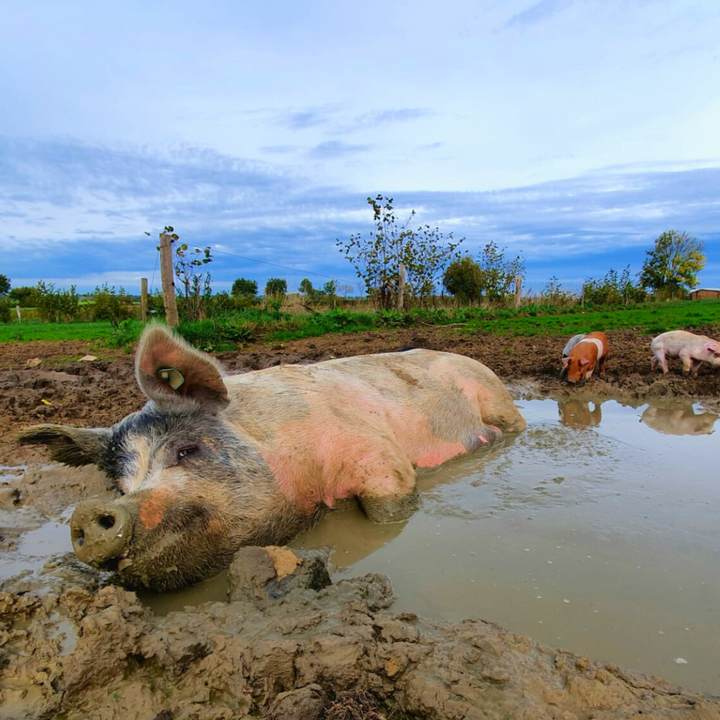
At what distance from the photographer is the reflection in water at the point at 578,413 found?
5.56 metres

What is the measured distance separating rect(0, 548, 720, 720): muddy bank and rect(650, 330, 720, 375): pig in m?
7.35

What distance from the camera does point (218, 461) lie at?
110 inches

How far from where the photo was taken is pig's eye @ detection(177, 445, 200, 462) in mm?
2755

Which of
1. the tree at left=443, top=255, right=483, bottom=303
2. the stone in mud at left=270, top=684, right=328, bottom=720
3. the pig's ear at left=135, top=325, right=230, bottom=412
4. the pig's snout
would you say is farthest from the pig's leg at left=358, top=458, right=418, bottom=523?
the tree at left=443, top=255, right=483, bottom=303

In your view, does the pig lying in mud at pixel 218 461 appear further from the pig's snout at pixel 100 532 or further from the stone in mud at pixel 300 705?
the stone in mud at pixel 300 705

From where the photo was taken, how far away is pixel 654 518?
9.95 feet

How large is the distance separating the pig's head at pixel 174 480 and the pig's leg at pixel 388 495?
1.43 ft

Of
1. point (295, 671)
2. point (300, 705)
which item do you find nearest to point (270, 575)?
point (295, 671)

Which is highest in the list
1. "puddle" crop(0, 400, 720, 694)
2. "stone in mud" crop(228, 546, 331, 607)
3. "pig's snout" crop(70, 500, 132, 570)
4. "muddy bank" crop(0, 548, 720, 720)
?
"pig's snout" crop(70, 500, 132, 570)

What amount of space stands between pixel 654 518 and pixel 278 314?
573 inches

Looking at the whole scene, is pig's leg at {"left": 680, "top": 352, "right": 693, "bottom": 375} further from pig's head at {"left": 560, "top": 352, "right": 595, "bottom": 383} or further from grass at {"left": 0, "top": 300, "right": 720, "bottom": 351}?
grass at {"left": 0, "top": 300, "right": 720, "bottom": 351}

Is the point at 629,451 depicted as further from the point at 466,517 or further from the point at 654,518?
the point at 466,517

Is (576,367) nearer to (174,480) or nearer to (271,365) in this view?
(271,365)

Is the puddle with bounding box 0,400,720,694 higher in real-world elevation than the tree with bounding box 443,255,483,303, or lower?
lower
